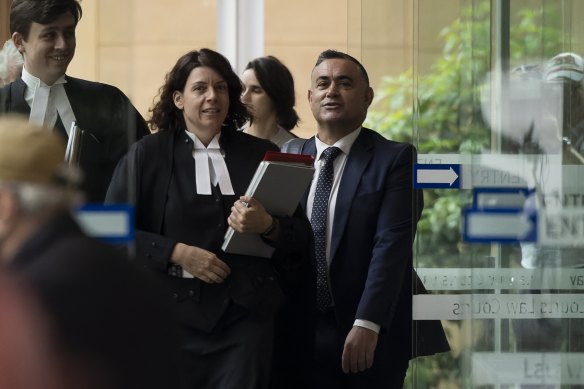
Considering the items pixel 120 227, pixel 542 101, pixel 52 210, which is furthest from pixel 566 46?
pixel 52 210

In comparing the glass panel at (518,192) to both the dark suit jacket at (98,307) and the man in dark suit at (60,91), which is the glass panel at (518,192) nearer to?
the man in dark suit at (60,91)

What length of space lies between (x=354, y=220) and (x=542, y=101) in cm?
83

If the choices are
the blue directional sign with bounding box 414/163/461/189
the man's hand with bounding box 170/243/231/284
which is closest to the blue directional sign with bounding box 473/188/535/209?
the blue directional sign with bounding box 414/163/461/189

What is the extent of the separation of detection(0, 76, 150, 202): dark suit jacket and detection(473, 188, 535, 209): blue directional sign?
138 cm

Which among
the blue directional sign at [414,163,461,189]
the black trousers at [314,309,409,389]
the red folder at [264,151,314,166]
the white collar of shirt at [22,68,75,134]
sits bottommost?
the black trousers at [314,309,409,389]

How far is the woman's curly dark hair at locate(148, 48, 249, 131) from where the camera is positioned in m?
5.19

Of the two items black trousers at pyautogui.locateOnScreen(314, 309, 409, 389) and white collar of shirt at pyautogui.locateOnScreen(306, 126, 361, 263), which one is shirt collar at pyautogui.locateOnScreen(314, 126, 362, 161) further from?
black trousers at pyautogui.locateOnScreen(314, 309, 409, 389)

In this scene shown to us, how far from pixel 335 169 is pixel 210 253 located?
2.58ft

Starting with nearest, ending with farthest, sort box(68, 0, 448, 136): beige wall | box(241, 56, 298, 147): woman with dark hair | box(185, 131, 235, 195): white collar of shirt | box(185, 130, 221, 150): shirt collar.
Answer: box(68, 0, 448, 136): beige wall → box(185, 131, 235, 195): white collar of shirt → box(185, 130, 221, 150): shirt collar → box(241, 56, 298, 147): woman with dark hair

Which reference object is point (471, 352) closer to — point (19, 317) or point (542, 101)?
point (542, 101)

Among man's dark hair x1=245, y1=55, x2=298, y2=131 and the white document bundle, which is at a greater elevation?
man's dark hair x1=245, y1=55, x2=298, y2=131

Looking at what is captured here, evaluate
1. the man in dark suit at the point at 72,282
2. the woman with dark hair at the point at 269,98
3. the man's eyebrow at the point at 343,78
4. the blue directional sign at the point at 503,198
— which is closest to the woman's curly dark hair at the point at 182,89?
the man's eyebrow at the point at 343,78

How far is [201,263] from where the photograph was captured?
15.8 feet

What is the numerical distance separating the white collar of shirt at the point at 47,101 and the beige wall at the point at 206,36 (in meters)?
0.10
